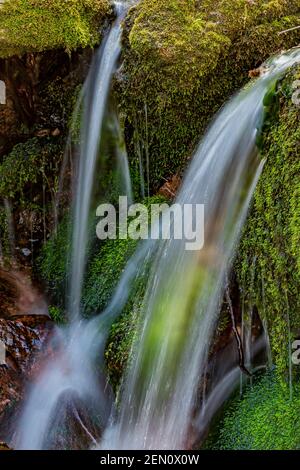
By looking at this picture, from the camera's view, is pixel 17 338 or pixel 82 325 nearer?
pixel 17 338

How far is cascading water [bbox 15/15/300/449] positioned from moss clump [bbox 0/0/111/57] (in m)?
1.70

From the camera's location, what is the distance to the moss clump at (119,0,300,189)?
4.66 m

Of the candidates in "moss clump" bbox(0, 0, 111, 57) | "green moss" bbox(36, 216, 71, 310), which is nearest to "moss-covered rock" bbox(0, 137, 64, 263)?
"green moss" bbox(36, 216, 71, 310)

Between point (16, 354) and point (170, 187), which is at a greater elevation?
point (170, 187)

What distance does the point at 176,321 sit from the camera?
3.61 m

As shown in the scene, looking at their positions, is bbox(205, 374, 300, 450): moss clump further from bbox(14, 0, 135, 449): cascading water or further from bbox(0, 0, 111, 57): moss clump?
bbox(0, 0, 111, 57): moss clump

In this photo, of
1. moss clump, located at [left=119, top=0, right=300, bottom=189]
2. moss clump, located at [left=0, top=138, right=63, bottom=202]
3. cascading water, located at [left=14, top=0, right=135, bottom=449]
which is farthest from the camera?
moss clump, located at [left=0, top=138, right=63, bottom=202]

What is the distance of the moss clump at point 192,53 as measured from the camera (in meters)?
4.66

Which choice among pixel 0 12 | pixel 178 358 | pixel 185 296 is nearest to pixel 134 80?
pixel 0 12

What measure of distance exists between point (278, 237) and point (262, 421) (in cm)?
109

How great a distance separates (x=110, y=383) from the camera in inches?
152

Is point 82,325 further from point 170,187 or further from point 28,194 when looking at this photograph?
point 28,194

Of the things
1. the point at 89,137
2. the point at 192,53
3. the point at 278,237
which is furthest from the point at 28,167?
the point at 278,237

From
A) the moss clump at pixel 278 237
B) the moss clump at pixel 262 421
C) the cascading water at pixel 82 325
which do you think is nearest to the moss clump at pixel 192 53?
the cascading water at pixel 82 325
